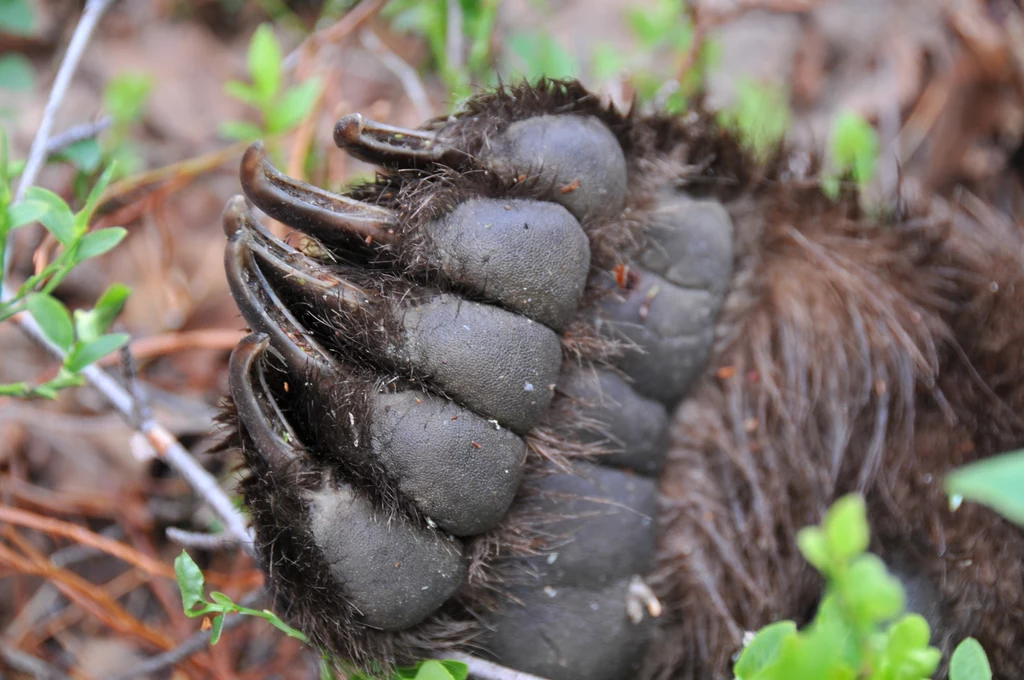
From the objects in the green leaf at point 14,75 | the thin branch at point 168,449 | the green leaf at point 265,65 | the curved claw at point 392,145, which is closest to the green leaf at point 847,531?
the curved claw at point 392,145

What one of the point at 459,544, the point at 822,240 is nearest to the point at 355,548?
the point at 459,544

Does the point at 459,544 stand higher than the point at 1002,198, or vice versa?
the point at 459,544

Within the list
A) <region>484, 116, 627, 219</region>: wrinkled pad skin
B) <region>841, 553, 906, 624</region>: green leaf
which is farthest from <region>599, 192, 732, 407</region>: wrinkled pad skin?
<region>841, 553, 906, 624</region>: green leaf

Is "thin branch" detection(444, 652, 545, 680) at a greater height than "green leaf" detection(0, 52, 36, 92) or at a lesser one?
lesser

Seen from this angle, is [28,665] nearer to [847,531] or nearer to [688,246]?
[688,246]

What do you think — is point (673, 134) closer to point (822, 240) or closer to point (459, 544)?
point (822, 240)

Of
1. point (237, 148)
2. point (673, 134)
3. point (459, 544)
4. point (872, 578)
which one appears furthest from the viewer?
point (237, 148)

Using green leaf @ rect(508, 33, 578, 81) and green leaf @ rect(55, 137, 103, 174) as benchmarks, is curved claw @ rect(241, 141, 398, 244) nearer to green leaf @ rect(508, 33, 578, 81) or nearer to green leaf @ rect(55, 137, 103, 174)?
green leaf @ rect(55, 137, 103, 174)
